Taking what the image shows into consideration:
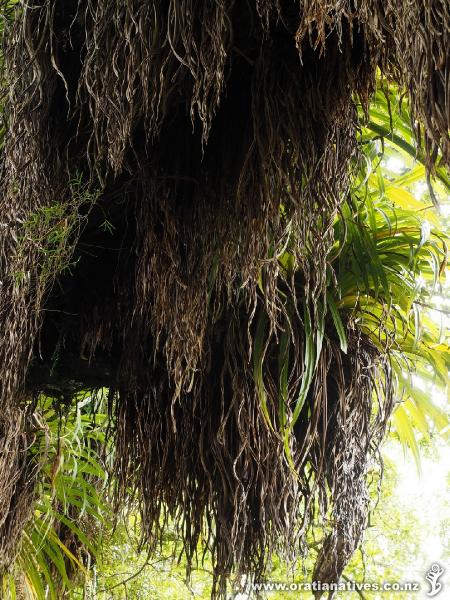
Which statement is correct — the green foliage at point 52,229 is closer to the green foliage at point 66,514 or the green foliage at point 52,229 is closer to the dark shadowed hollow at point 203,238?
the dark shadowed hollow at point 203,238

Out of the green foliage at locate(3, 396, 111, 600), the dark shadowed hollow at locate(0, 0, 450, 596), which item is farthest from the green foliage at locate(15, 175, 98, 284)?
the green foliage at locate(3, 396, 111, 600)

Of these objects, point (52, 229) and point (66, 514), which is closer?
point (52, 229)

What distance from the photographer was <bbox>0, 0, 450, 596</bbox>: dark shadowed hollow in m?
0.95

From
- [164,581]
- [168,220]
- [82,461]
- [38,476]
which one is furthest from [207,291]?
[164,581]

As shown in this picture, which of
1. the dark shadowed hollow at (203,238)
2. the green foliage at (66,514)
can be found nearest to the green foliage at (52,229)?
the dark shadowed hollow at (203,238)

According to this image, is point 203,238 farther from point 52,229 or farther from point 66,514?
point 66,514

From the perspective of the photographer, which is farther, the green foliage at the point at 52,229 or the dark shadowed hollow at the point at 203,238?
the green foliage at the point at 52,229

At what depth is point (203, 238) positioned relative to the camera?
1.18 metres

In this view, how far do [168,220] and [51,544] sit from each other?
1247mm

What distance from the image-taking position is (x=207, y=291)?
3.99 feet

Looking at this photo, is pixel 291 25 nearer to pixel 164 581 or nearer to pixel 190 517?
pixel 190 517

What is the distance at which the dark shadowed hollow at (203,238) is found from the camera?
95cm

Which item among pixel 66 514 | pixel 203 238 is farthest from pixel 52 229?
pixel 66 514

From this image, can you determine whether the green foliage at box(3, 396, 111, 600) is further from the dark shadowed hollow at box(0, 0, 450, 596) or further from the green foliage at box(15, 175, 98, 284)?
the green foliage at box(15, 175, 98, 284)
